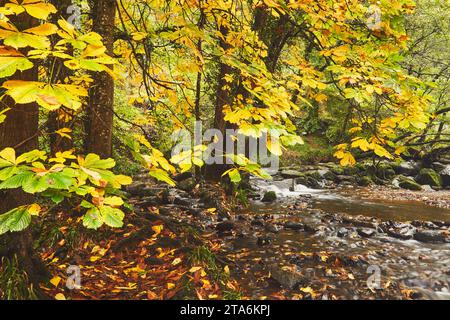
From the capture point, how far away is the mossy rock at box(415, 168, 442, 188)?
703 inches

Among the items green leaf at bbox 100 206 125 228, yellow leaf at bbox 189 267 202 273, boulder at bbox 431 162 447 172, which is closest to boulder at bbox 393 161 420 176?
boulder at bbox 431 162 447 172

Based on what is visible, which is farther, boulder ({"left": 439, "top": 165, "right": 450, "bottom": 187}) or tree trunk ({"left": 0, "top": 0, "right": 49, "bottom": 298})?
boulder ({"left": 439, "top": 165, "right": 450, "bottom": 187})

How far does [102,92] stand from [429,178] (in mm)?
17975

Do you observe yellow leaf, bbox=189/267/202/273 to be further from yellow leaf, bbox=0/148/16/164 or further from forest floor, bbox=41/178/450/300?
yellow leaf, bbox=0/148/16/164

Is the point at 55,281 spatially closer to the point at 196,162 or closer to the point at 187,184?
the point at 196,162

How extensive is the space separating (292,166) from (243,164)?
56.2 feet

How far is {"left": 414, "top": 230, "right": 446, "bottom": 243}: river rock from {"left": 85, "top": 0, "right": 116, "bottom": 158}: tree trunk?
7.40m

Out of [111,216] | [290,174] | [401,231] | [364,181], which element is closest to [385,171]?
[364,181]

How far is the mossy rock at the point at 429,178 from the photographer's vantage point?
17.9 m

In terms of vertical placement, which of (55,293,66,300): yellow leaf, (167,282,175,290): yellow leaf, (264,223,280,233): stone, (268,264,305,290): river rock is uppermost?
(264,223,280,233): stone

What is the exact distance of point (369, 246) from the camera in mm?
7590

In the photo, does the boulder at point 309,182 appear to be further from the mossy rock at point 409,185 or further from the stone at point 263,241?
the stone at point 263,241
